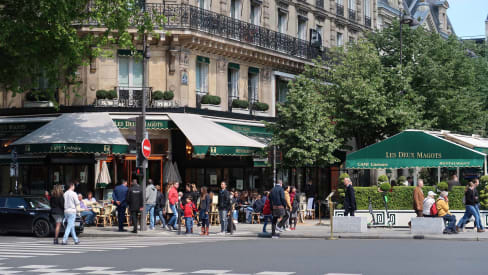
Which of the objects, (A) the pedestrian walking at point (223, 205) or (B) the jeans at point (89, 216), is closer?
A: (A) the pedestrian walking at point (223, 205)

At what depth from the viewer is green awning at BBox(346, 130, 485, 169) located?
26.1 meters

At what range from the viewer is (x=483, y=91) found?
49.2 m

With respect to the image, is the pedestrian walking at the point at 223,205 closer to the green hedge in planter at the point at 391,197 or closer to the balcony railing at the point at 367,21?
the green hedge in planter at the point at 391,197

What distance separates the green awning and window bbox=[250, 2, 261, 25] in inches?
458

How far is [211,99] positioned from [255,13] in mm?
6316

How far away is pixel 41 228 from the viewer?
81.7 feet

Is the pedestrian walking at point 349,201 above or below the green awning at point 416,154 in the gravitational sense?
Result: below

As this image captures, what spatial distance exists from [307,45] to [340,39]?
15.1 ft

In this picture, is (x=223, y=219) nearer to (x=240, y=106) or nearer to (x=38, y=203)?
(x=38, y=203)

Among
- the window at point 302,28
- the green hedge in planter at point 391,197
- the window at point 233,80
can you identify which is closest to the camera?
the green hedge in planter at point 391,197

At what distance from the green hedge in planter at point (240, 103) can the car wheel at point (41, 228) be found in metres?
12.5

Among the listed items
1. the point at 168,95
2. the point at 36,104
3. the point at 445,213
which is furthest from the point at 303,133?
the point at 36,104

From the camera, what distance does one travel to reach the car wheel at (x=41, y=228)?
81.4ft

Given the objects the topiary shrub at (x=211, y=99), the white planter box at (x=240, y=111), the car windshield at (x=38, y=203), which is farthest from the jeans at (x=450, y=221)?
the white planter box at (x=240, y=111)
